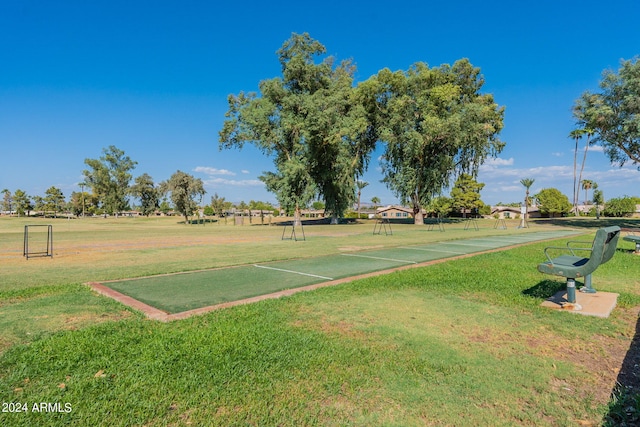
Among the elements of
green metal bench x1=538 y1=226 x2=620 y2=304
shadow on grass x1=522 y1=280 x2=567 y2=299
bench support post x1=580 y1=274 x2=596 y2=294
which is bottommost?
shadow on grass x1=522 y1=280 x2=567 y2=299

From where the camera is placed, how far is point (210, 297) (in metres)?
5.57

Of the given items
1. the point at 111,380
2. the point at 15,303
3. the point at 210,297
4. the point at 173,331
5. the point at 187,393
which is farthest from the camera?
the point at 210,297

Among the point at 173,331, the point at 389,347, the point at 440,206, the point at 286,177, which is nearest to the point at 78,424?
the point at 173,331

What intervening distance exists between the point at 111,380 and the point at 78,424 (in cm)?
54

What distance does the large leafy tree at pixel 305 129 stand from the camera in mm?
31812

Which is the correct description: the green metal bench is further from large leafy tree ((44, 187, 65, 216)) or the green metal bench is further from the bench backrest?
large leafy tree ((44, 187, 65, 216))

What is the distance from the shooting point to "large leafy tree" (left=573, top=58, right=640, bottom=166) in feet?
84.5

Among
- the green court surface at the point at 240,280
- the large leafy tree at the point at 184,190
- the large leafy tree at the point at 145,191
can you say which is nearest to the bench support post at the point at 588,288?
the green court surface at the point at 240,280

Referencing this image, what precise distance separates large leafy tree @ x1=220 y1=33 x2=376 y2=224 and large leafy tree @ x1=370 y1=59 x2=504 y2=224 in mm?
2977

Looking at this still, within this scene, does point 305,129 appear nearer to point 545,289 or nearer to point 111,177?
point 545,289

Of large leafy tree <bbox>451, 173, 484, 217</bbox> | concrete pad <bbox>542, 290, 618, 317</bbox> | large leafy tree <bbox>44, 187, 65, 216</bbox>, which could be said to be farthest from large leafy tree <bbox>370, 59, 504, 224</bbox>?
large leafy tree <bbox>44, 187, 65, 216</bbox>

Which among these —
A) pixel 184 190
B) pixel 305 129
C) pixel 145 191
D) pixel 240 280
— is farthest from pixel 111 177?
pixel 240 280

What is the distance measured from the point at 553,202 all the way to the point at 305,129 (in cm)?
5598

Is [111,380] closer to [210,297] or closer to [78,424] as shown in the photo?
[78,424]
